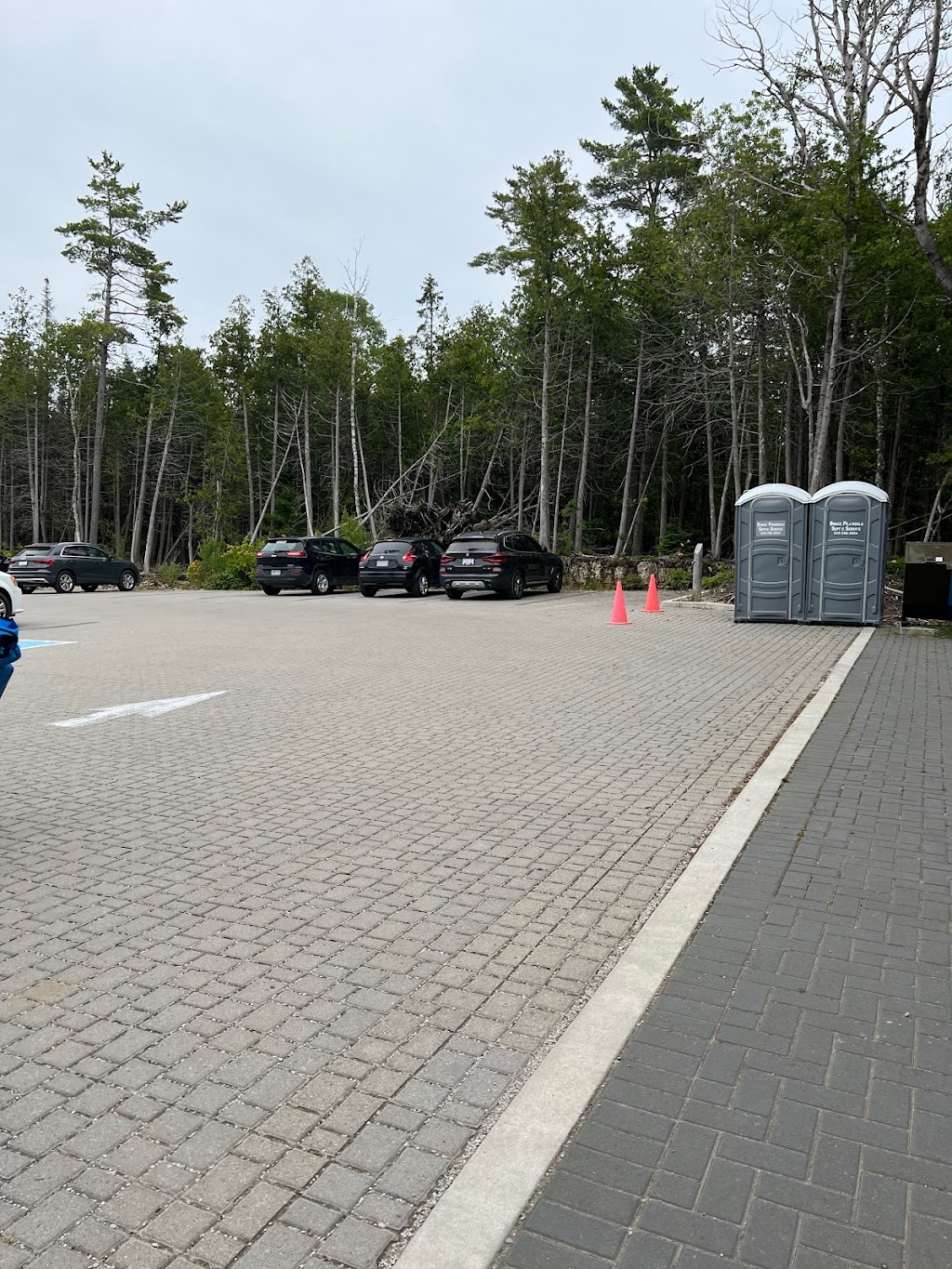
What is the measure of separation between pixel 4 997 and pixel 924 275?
29.4 m

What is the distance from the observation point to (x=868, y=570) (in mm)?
17453

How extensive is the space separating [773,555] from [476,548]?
8.71 metres

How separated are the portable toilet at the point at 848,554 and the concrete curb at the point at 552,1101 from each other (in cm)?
1374

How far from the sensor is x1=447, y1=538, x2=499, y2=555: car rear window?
2468 cm

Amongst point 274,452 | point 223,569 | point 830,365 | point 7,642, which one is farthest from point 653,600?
point 274,452

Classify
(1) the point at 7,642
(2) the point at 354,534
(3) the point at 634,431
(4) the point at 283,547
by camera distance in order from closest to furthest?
(1) the point at 7,642, (4) the point at 283,547, (2) the point at 354,534, (3) the point at 634,431

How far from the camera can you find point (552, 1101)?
9.50 feet

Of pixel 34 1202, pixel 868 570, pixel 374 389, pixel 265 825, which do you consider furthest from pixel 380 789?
pixel 374 389

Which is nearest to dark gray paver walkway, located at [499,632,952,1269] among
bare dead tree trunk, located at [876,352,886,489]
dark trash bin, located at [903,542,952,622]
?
dark trash bin, located at [903,542,952,622]

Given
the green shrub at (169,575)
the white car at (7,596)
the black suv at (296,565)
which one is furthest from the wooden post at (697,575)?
the green shrub at (169,575)

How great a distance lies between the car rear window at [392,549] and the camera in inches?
1062

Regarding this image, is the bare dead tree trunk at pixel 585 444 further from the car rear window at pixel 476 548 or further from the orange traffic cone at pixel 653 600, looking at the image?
the orange traffic cone at pixel 653 600

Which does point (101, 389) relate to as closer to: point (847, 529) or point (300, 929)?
point (847, 529)

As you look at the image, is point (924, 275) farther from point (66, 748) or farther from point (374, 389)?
point (374, 389)
